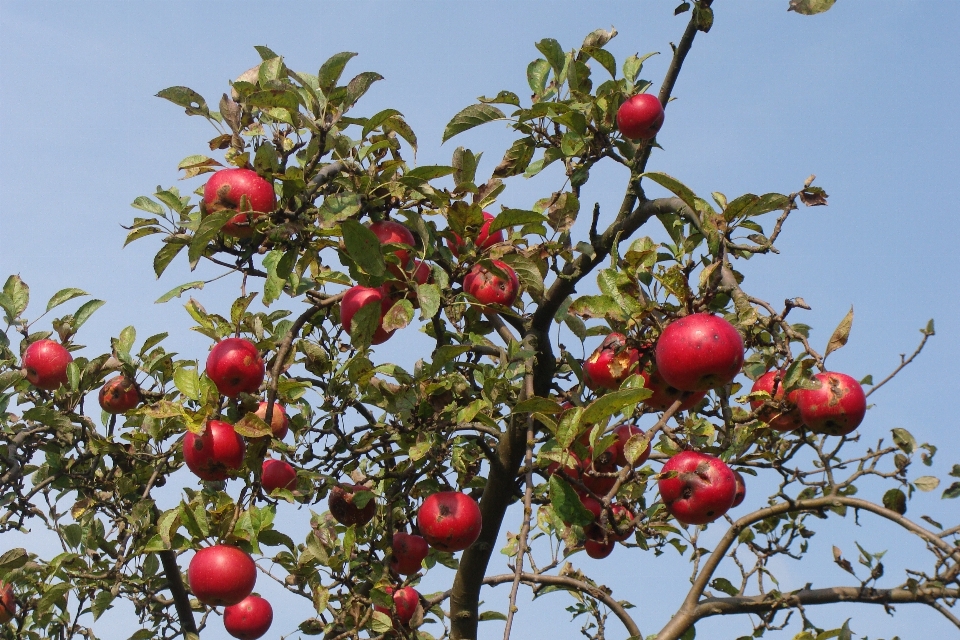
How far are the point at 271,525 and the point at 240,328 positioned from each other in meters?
0.67

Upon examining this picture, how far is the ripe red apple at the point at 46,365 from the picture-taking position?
152 inches

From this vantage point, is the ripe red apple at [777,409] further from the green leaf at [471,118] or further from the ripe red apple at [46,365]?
the ripe red apple at [46,365]

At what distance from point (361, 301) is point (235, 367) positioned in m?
0.44

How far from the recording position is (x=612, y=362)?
7.84ft

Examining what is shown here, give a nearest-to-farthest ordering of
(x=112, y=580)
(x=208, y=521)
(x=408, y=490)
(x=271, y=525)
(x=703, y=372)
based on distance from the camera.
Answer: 1. (x=703, y=372)
2. (x=208, y=521)
3. (x=271, y=525)
4. (x=408, y=490)
5. (x=112, y=580)

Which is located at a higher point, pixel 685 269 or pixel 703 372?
pixel 685 269

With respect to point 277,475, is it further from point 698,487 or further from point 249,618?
point 698,487

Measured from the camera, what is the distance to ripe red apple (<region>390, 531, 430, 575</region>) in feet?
10.0

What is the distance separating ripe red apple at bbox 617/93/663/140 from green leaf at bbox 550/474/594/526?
4.16 ft

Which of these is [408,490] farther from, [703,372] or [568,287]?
[703,372]

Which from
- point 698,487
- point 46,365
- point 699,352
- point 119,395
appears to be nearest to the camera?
point 699,352

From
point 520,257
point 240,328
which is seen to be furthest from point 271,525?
point 520,257

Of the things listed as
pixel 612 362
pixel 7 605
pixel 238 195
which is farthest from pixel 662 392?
pixel 7 605

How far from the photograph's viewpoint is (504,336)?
3260 millimetres
